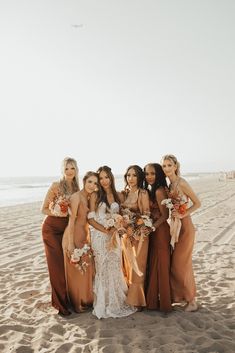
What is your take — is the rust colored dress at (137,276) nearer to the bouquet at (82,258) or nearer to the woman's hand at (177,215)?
the woman's hand at (177,215)

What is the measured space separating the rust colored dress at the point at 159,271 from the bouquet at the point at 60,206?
1.47m

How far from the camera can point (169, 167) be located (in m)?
5.57

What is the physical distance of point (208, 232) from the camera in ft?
38.9

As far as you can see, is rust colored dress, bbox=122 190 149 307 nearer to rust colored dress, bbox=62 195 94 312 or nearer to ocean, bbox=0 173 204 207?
rust colored dress, bbox=62 195 94 312

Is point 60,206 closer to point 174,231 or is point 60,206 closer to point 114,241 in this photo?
point 114,241

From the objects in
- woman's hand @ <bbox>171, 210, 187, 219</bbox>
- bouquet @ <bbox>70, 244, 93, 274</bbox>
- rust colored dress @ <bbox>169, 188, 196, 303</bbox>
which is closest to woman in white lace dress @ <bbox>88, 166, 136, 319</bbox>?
bouquet @ <bbox>70, 244, 93, 274</bbox>

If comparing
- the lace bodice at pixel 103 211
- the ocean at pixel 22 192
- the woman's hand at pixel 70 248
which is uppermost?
the lace bodice at pixel 103 211

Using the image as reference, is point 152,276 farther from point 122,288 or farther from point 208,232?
point 208,232

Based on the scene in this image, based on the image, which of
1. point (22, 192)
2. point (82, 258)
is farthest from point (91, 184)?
point (22, 192)

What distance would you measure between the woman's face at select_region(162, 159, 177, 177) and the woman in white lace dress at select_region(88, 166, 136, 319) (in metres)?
0.89

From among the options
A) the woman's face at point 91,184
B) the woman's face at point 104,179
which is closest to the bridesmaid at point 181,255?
the woman's face at point 104,179

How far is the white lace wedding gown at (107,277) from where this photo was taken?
535 centimetres

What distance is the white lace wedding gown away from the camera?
17.6ft

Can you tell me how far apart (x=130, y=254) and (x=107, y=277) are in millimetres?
518
